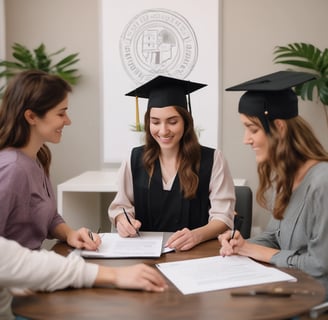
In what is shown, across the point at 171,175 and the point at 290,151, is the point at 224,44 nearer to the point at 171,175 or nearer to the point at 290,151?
the point at 171,175

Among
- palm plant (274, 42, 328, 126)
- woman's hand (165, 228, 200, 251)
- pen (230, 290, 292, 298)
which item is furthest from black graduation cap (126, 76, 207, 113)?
palm plant (274, 42, 328, 126)

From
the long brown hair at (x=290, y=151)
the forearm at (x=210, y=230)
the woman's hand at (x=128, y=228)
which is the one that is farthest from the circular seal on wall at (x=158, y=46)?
the long brown hair at (x=290, y=151)

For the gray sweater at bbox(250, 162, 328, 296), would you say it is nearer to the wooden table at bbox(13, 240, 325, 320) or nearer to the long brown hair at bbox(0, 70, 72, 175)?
the wooden table at bbox(13, 240, 325, 320)

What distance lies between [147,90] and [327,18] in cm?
222

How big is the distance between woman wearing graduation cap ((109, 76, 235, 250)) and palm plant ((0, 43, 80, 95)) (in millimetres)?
1810

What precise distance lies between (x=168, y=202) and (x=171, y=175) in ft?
0.45

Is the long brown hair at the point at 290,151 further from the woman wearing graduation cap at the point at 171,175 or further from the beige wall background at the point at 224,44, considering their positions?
the beige wall background at the point at 224,44

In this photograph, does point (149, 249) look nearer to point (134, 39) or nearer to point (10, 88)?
point (10, 88)

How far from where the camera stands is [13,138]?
189 centimetres

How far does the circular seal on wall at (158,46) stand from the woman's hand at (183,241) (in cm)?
244

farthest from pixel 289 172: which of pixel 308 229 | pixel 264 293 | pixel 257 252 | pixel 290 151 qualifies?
pixel 264 293

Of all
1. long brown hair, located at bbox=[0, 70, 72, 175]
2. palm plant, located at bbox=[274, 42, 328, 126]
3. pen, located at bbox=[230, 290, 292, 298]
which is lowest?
pen, located at bbox=[230, 290, 292, 298]

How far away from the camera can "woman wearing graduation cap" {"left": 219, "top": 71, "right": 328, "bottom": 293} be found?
167cm

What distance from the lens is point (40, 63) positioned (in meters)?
4.12
